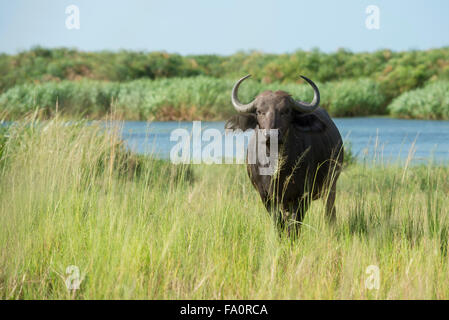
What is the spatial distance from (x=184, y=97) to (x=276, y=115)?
64.4 feet

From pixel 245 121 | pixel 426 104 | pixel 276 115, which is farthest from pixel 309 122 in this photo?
pixel 426 104

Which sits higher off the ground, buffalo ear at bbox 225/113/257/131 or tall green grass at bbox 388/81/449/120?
tall green grass at bbox 388/81/449/120

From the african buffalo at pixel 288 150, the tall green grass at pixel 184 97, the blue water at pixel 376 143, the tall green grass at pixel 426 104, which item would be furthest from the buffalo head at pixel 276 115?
the tall green grass at pixel 426 104

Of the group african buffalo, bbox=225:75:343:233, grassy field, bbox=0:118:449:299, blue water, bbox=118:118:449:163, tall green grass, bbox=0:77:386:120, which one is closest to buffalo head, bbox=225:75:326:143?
african buffalo, bbox=225:75:343:233

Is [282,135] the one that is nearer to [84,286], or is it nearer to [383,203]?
[383,203]

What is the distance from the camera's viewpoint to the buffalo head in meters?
4.85

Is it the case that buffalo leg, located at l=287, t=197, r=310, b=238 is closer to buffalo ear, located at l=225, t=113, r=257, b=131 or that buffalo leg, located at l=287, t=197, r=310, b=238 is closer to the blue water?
the blue water

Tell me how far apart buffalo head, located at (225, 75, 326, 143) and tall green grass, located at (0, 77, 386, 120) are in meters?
17.7

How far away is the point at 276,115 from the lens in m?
4.84

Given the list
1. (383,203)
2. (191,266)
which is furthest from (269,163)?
(191,266)

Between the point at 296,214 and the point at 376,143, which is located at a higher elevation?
the point at 376,143

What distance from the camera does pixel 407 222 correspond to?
15.6 ft

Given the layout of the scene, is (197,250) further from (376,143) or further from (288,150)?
(376,143)
